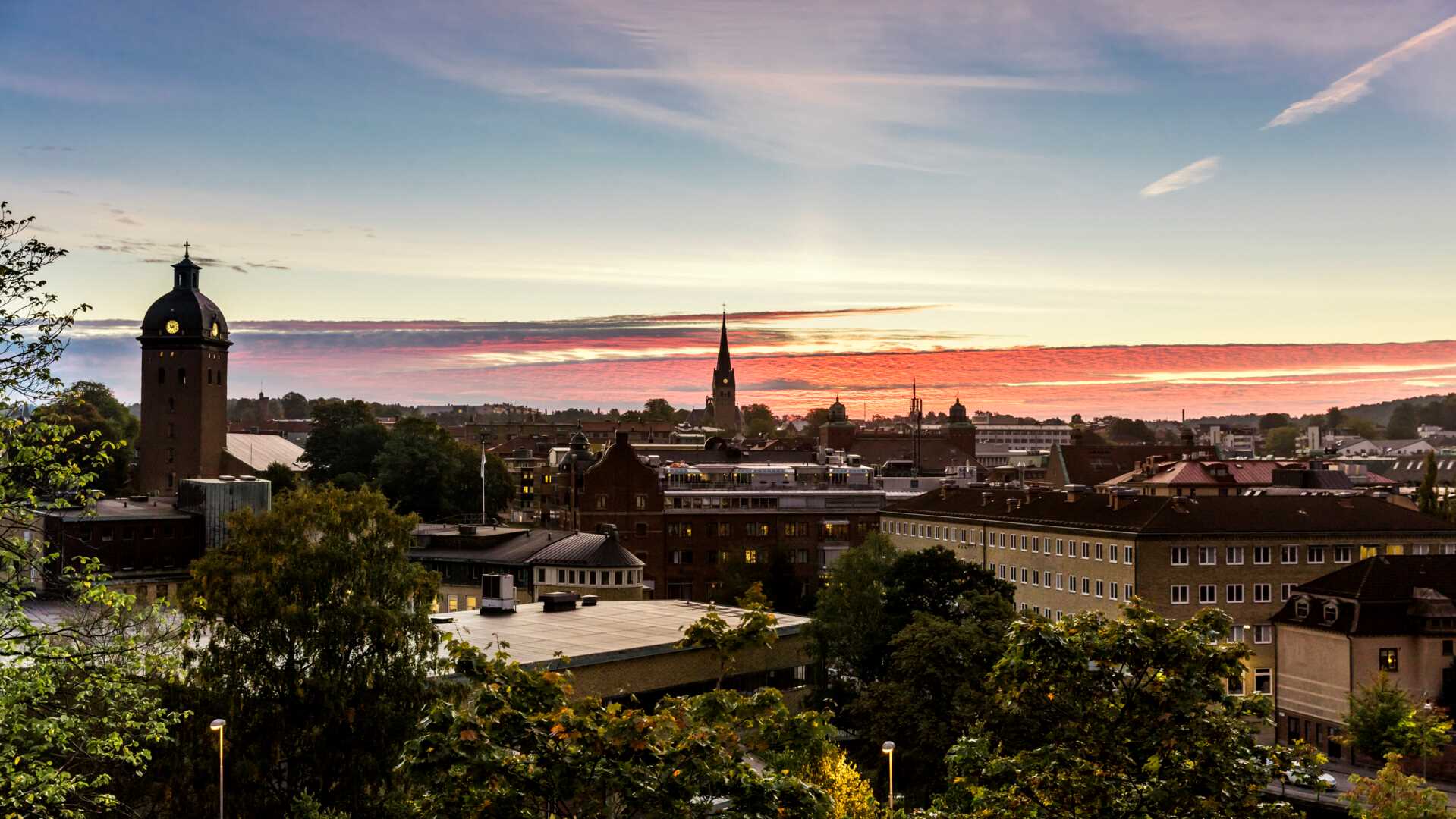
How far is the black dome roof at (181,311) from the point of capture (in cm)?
12725

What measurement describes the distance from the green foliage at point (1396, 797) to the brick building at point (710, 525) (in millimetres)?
66303

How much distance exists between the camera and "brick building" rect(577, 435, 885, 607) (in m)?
112

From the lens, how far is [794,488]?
426 feet

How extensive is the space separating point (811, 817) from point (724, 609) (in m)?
44.6

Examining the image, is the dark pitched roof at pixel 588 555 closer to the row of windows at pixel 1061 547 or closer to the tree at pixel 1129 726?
the row of windows at pixel 1061 547

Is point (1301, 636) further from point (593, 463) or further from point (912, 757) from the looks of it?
point (593, 463)

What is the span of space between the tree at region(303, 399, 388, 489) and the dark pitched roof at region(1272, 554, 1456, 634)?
86.6 metres

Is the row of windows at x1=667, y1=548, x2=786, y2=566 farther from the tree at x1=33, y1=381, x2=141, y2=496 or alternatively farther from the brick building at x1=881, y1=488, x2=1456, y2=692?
the tree at x1=33, y1=381, x2=141, y2=496

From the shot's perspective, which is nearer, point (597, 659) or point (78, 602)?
point (78, 602)

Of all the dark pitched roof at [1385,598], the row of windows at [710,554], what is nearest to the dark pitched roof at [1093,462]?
the row of windows at [710,554]

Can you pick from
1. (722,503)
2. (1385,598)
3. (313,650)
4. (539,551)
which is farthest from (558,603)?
(722,503)

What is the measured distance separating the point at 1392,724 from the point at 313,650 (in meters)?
44.6

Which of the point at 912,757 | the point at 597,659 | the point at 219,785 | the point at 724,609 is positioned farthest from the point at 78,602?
the point at 724,609

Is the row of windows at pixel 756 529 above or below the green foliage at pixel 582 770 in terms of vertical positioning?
below
